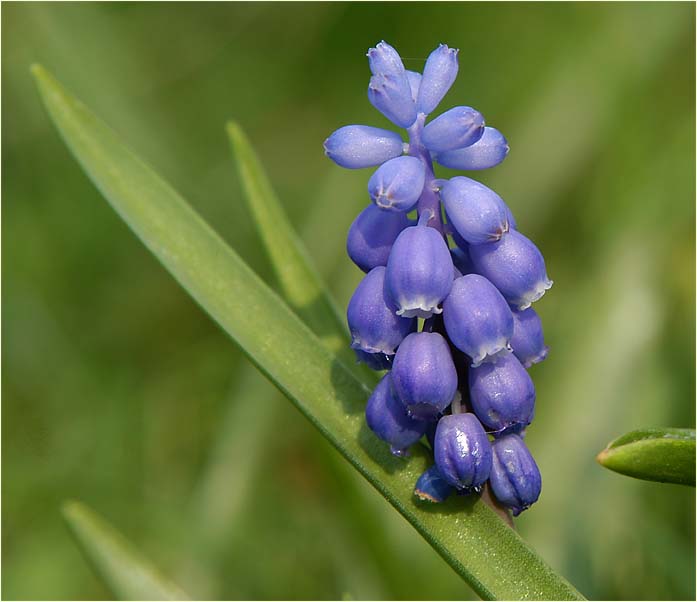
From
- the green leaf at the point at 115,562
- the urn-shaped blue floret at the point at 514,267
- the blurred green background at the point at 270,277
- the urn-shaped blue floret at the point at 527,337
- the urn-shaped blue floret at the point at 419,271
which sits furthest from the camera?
the blurred green background at the point at 270,277

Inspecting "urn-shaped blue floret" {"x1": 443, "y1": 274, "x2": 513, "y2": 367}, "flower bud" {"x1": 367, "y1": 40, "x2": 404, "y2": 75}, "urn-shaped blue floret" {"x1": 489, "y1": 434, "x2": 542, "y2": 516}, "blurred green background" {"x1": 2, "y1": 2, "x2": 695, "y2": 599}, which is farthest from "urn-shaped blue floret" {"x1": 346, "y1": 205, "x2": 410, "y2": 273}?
"blurred green background" {"x1": 2, "y1": 2, "x2": 695, "y2": 599}

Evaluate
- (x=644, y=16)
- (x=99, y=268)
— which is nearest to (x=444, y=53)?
(x=99, y=268)

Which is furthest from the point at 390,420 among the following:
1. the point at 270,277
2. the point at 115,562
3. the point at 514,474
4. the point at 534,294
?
the point at 270,277

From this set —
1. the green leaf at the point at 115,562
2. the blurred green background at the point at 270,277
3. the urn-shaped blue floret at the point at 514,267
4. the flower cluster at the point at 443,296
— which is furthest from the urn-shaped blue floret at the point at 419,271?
the blurred green background at the point at 270,277

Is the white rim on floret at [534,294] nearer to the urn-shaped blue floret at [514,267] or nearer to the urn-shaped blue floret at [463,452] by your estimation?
the urn-shaped blue floret at [514,267]

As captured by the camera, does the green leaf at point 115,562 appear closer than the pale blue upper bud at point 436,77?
No

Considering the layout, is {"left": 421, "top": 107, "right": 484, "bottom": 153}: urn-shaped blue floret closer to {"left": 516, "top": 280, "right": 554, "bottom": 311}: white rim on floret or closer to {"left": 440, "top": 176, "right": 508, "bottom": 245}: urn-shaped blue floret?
{"left": 440, "top": 176, "right": 508, "bottom": 245}: urn-shaped blue floret

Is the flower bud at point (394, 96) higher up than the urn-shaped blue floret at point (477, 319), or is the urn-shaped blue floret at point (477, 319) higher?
the flower bud at point (394, 96)
